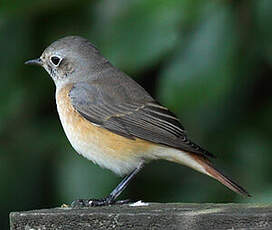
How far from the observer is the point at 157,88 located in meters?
5.27

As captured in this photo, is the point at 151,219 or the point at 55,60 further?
the point at 55,60

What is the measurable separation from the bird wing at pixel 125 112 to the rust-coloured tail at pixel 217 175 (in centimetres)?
17

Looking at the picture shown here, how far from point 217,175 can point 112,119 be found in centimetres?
77

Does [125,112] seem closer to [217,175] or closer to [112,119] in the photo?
[112,119]

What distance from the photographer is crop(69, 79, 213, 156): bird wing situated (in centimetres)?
450

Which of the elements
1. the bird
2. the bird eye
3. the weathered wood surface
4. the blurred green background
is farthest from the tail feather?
the weathered wood surface

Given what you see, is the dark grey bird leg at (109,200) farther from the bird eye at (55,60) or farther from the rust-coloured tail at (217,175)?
the bird eye at (55,60)

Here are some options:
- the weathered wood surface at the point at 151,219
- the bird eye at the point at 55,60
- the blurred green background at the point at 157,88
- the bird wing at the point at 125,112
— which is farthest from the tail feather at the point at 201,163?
the weathered wood surface at the point at 151,219

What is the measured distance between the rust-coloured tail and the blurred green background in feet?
0.57

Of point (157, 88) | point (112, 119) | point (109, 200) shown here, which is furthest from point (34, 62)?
point (109, 200)

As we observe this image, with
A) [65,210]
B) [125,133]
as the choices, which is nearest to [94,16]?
[125,133]

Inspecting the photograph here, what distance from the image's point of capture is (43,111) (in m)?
5.62

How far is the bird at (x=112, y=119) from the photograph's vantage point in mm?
4410

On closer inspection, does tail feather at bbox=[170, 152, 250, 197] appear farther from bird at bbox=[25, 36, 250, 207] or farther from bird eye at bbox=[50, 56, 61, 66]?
bird eye at bbox=[50, 56, 61, 66]
